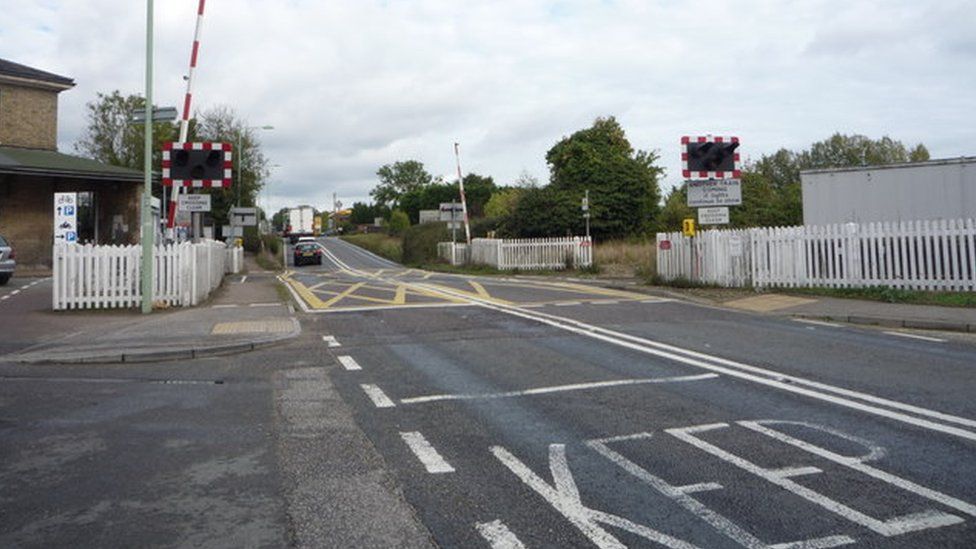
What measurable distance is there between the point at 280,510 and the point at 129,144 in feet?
191

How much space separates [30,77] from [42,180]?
19.6 ft

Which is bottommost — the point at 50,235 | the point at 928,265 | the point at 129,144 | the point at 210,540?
the point at 210,540

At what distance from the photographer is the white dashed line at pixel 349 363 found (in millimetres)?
8773

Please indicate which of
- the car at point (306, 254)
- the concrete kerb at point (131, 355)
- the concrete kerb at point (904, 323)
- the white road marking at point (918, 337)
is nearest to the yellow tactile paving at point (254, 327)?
the concrete kerb at point (131, 355)

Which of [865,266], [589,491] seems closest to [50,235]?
[865,266]

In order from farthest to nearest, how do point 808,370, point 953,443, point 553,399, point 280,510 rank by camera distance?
point 808,370 < point 553,399 < point 953,443 < point 280,510

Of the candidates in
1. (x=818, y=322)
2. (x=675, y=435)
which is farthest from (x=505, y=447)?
(x=818, y=322)

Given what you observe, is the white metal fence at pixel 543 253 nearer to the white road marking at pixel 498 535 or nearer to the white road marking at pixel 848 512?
the white road marking at pixel 848 512

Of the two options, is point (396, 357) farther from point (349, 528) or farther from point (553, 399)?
point (349, 528)

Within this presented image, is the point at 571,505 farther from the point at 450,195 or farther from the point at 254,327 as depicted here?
the point at 450,195

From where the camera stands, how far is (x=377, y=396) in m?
7.18

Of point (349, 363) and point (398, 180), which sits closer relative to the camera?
point (349, 363)

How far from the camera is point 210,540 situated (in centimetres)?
380

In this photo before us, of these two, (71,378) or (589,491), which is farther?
(71,378)
